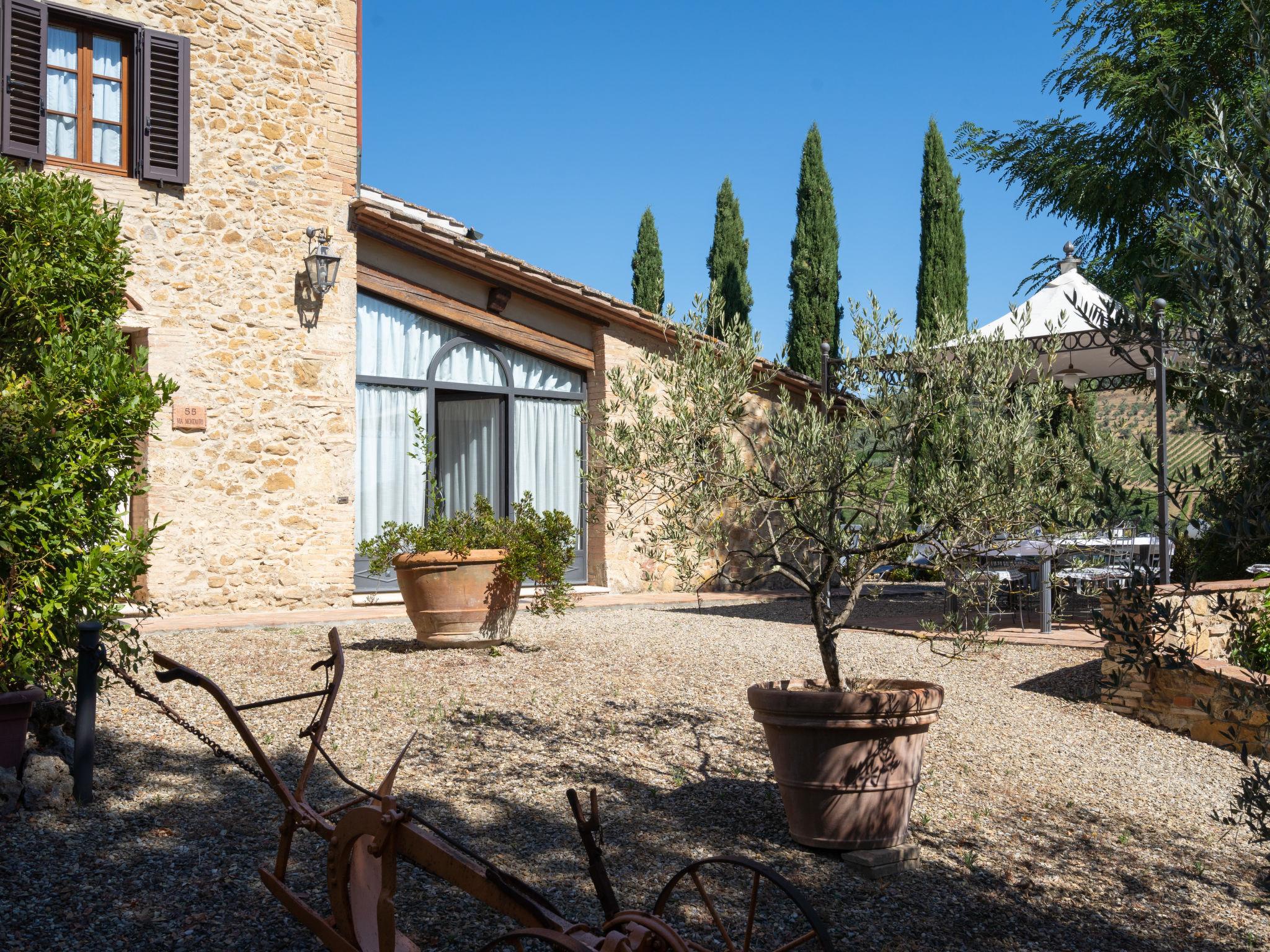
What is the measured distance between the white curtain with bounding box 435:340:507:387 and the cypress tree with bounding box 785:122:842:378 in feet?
30.9

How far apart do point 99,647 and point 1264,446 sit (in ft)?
13.7

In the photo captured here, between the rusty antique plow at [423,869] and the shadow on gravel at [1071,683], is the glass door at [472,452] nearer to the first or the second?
the shadow on gravel at [1071,683]

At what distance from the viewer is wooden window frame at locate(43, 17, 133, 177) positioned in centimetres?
965

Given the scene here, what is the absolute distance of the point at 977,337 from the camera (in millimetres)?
5098

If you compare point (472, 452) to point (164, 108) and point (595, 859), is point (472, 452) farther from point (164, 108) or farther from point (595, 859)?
point (595, 859)

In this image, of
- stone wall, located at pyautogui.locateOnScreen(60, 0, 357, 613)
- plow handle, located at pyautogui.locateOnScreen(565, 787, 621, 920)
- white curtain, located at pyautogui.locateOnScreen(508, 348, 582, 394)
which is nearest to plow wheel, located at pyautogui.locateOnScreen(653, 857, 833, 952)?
plow handle, located at pyautogui.locateOnScreen(565, 787, 621, 920)

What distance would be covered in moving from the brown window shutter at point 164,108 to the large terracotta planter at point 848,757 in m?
8.26

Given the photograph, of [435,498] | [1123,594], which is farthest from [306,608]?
[1123,594]

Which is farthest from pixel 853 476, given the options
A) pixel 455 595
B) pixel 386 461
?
pixel 386 461

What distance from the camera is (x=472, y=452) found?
1242 centimetres

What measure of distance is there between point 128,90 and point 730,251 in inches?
673

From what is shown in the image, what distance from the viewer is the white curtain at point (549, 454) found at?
1245 cm

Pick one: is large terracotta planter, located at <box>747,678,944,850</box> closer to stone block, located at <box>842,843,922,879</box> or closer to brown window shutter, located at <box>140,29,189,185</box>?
stone block, located at <box>842,843,922,879</box>

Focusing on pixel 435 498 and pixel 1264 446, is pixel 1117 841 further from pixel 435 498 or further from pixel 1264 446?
pixel 435 498
